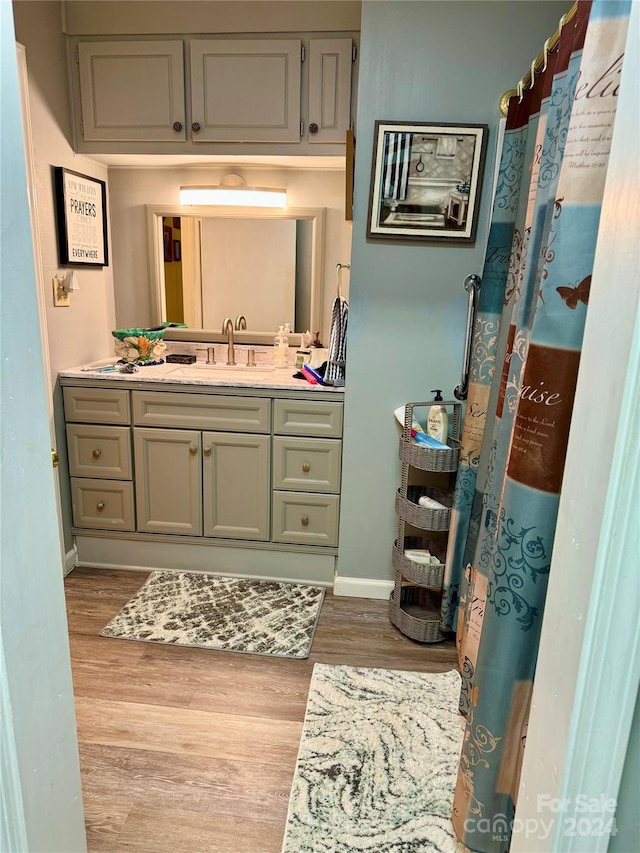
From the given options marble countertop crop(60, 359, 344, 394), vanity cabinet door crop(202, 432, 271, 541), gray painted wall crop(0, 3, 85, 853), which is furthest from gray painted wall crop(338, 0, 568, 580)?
gray painted wall crop(0, 3, 85, 853)

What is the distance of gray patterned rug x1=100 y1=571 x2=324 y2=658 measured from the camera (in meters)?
2.28

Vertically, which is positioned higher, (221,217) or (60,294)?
(221,217)

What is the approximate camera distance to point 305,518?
2656mm

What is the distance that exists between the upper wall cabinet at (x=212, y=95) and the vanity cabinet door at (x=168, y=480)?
1.36 meters

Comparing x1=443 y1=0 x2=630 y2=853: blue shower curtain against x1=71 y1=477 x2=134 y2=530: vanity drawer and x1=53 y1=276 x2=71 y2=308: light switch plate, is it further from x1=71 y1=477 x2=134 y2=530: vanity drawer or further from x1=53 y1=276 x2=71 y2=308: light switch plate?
x1=53 y1=276 x2=71 y2=308: light switch plate

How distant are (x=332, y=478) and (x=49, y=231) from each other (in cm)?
168

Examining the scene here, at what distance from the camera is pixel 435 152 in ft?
7.14

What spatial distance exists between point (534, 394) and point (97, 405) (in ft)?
7.04

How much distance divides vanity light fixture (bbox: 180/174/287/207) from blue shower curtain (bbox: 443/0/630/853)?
1.52 meters

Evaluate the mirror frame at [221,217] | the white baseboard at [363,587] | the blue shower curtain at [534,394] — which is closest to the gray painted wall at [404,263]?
the white baseboard at [363,587]

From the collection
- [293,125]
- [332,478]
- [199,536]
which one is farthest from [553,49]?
[199,536]

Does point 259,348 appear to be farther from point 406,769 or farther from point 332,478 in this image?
point 406,769

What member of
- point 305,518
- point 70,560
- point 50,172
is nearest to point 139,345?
point 50,172

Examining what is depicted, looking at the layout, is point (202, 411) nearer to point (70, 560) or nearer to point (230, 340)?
point (230, 340)
